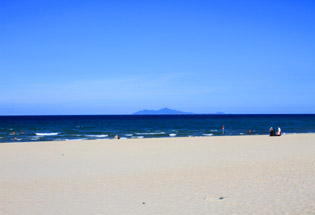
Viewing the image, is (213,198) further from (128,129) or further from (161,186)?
(128,129)

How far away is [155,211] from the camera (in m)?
7.47

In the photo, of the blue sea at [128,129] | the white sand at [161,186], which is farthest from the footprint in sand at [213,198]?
the blue sea at [128,129]

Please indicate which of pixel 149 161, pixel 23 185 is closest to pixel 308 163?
pixel 149 161

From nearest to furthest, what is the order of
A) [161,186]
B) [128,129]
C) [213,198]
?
[213,198]
[161,186]
[128,129]

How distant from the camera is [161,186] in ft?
32.6

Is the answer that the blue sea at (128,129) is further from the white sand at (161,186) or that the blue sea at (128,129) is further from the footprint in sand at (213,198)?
the footprint in sand at (213,198)

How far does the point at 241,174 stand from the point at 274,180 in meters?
1.36

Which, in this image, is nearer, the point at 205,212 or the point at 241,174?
the point at 205,212

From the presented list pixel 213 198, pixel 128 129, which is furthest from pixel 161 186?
pixel 128 129

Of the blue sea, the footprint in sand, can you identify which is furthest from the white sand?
the blue sea

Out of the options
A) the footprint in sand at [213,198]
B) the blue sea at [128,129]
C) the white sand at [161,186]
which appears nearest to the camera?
the white sand at [161,186]

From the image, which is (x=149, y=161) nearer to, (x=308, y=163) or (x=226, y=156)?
(x=226, y=156)

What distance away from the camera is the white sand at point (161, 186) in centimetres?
770

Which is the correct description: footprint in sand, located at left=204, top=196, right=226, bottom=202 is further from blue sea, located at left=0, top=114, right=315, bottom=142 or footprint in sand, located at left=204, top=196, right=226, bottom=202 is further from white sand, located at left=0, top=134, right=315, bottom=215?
blue sea, located at left=0, top=114, right=315, bottom=142
